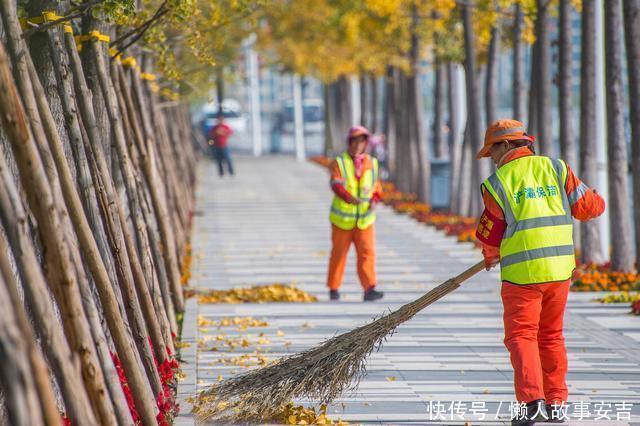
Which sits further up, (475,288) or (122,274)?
(122,274)

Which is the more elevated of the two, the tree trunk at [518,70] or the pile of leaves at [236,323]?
the tree trunk at [518,70]

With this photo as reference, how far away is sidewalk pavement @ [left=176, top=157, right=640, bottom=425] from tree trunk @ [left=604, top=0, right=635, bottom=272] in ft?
4.40

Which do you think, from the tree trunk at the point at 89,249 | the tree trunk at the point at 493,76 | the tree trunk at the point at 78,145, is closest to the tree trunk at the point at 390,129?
the tree trunk at the point at 493,76

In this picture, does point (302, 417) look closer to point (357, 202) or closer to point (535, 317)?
point (535, 317)

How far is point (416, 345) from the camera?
35.0 feet

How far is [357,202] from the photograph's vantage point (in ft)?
42.8

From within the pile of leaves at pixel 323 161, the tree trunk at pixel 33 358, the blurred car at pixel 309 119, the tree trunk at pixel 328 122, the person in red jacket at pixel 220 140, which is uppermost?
the tree trunk at pixel 33 358

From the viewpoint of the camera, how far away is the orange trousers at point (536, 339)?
7191 millimetres

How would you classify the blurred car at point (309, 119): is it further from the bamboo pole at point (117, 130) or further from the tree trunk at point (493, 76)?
the bamboo pole at point (117, 130)

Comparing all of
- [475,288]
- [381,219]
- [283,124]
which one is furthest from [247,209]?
[283,124]

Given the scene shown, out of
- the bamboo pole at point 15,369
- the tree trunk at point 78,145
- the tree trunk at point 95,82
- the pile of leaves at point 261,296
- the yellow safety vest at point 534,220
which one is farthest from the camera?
the pile of leaves at point 261,296

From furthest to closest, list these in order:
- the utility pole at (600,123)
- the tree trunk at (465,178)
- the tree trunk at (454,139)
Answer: the tree trunk at (454,139)
the tree trunk at (465,178)
the utility pole at (600,123)

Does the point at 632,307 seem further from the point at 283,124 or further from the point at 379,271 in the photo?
the point at 283,124

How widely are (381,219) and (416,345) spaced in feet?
48.5
